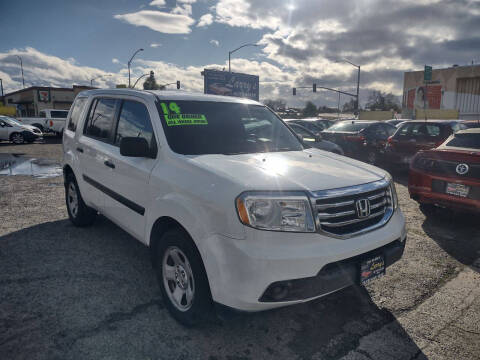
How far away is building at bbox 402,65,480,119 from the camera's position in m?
48.7

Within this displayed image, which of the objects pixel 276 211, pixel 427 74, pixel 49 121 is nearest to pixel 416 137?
pixel 276 211

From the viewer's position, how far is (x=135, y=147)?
3.05 metres

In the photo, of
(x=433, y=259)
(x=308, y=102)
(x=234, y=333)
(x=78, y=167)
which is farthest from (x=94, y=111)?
(x=308, y=102)

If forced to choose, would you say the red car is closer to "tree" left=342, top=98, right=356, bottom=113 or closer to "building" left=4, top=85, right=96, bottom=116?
"building" left=4, top=85, right=96, bottom=116

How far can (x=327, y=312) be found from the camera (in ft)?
10.4

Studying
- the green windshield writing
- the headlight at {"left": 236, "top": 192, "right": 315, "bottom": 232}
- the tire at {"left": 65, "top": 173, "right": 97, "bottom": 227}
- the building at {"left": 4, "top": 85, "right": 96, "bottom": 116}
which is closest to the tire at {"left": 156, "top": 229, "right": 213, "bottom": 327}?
the headlight at {"left": 236, "top": 192, "right": 315, "bottom": 232}

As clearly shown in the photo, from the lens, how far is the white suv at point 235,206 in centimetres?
232

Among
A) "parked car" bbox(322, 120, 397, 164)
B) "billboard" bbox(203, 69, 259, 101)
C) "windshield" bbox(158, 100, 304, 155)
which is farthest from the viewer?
"billboard" bbox(203, 69, 259, 101)

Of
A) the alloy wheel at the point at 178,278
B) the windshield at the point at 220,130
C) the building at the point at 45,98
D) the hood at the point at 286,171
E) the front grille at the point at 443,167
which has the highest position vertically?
the building at the point at 45,98

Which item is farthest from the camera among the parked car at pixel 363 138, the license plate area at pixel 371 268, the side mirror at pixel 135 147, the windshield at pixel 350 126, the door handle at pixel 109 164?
the windshield at pixel 350 126

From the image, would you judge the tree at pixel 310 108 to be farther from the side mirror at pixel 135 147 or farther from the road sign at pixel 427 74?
the side mirror at pixel 135 147

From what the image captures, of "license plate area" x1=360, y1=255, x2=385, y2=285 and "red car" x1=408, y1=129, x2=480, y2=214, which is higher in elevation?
"red car" x1=408, y1=129, x2=480, y2=214

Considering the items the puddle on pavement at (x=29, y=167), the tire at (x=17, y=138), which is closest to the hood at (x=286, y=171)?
the puddle on pavement at (x=29, y=167)

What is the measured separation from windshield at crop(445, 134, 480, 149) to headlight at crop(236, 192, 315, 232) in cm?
423
